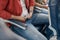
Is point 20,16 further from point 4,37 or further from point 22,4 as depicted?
point 4,37

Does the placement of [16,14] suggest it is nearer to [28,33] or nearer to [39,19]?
[28,33]

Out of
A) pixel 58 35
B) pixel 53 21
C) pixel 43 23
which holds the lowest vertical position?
pixel 43 23

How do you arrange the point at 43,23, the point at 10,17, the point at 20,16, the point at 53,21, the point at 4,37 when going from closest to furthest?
the point at 4,37, the point at 53,21, the point at 10,17, the point at 20,16, the point at 43,23

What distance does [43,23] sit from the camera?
2.75m

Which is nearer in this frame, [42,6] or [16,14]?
[16,14]

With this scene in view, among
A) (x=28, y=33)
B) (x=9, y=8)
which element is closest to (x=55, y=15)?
(x=28, y=33)

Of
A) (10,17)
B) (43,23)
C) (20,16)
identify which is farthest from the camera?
(43,23)

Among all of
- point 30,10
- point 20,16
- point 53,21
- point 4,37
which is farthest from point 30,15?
point 4,37

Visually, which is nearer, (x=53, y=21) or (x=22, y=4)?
(x=53, y=21)

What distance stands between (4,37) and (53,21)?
72 centimetres

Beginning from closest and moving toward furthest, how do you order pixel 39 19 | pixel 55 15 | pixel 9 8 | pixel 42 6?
pixel 55 15
pixel 9 8
pixel 39 19
pixel 42 6

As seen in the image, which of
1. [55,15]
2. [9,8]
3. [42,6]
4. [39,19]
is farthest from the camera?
[42,6]

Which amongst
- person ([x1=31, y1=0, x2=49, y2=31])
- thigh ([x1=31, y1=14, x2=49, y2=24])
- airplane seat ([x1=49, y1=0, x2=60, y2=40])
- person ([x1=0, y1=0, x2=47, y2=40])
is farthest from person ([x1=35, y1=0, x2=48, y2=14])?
airplane seat ([x1=49, y1=0, x2=60, y2=40])

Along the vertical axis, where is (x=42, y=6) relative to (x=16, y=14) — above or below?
below
